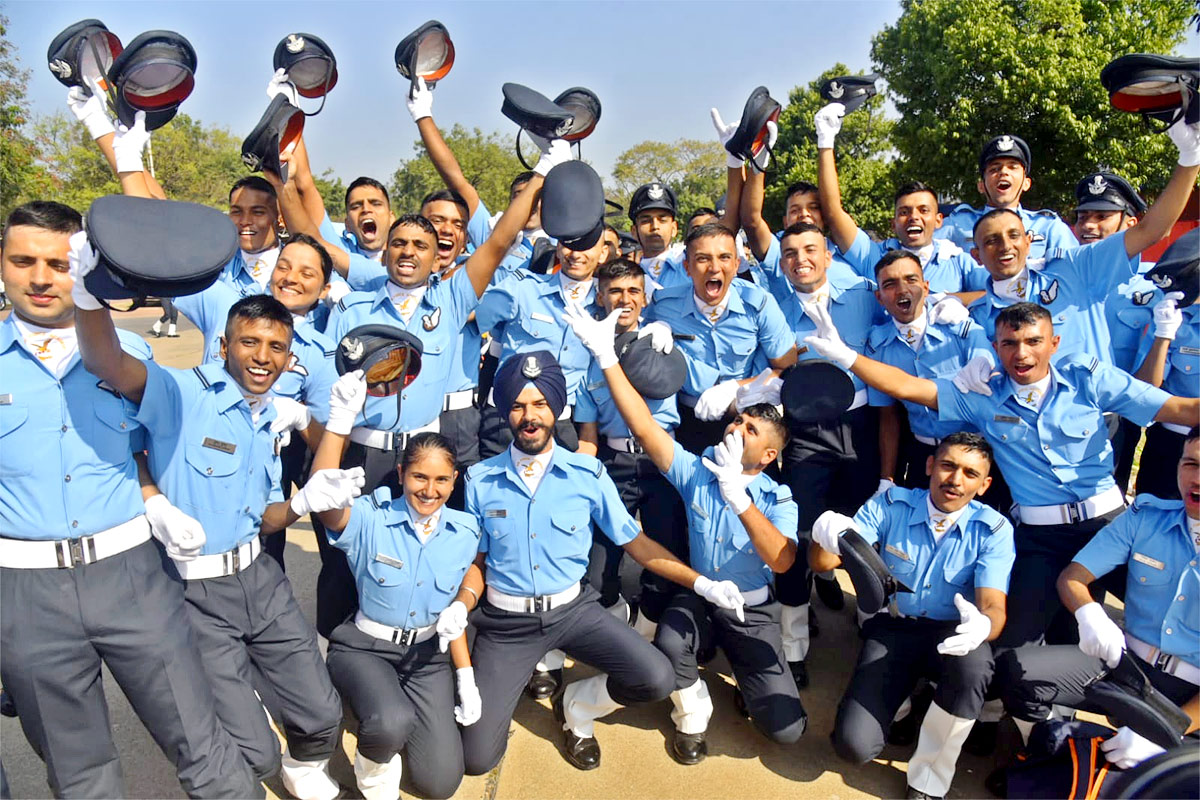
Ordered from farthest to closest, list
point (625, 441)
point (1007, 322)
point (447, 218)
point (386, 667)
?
point (447, 218), point (625, 441), point (1007, 322), point (386, 667)

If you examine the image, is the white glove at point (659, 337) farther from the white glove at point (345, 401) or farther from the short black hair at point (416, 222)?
the white glove at point (345, 401)

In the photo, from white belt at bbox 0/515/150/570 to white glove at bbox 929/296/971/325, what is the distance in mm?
3892

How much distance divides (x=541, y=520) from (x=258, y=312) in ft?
4.85

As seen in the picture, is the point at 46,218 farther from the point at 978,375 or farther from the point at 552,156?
the point at 978,375

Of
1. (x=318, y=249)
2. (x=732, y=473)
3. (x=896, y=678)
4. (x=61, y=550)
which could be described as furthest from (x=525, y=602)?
(x=318, y=249)

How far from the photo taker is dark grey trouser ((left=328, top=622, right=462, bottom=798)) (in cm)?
315

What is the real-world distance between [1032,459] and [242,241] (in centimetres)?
437

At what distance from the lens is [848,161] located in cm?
2648

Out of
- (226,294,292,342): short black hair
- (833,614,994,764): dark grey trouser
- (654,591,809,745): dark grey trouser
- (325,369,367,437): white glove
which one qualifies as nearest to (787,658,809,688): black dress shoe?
(654,591,809,745): dark grey trouser

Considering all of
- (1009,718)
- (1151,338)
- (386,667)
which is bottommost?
(1009,718)

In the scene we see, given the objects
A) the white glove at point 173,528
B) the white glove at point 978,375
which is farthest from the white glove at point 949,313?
the white glove at point 173,528

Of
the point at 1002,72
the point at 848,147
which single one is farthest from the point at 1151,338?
the point at 848,147

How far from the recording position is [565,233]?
3.73 metres

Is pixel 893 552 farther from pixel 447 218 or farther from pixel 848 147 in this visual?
pixel 848 147
